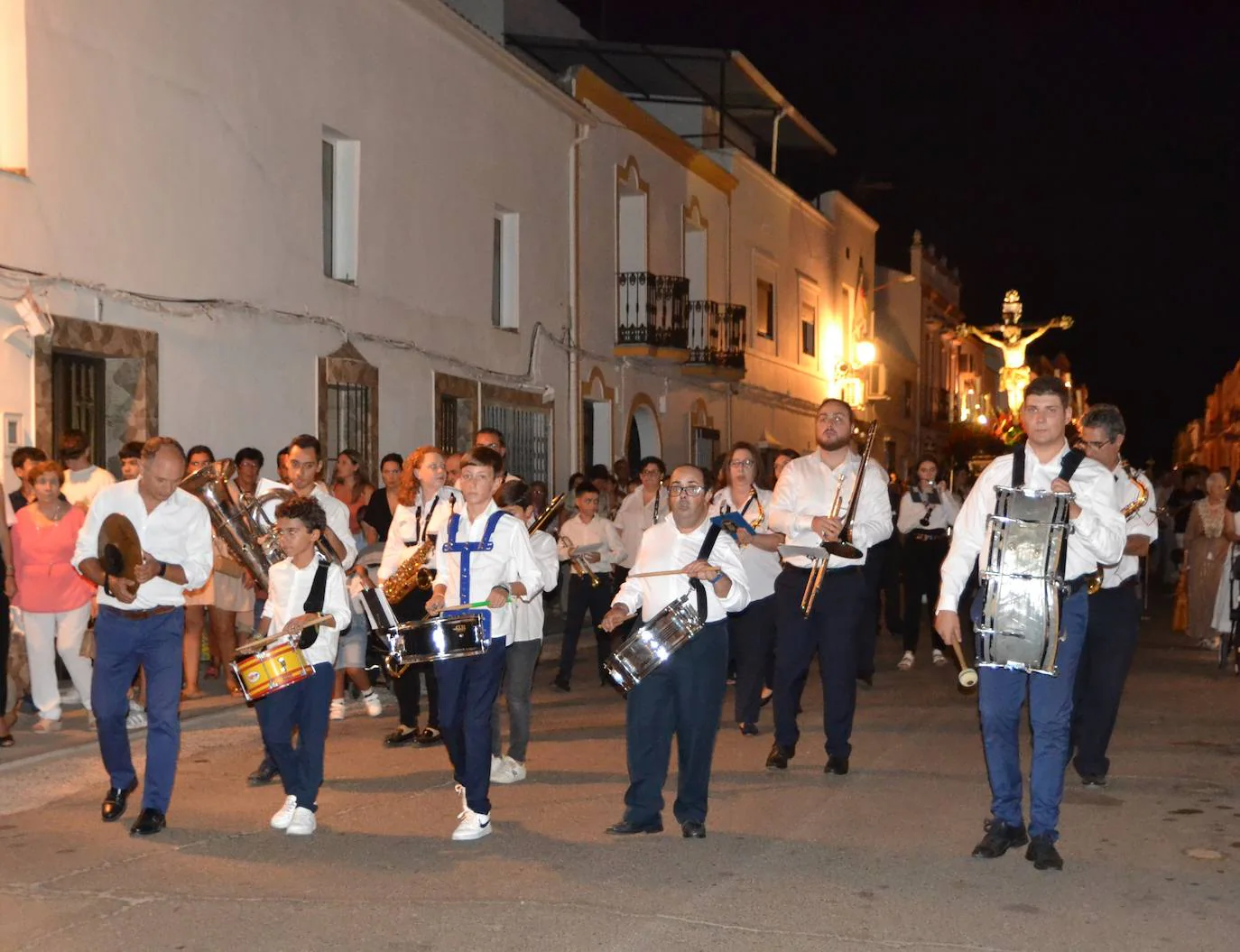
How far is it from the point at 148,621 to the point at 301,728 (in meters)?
0.91

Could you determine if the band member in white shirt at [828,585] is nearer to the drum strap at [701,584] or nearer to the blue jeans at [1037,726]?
the drum strap at [701,584]

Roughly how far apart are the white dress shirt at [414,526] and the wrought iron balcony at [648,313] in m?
15.7

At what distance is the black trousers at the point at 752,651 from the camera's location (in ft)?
35.3

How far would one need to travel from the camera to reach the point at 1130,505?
349 inches

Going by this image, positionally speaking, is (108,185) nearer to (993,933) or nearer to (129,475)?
(129,475)

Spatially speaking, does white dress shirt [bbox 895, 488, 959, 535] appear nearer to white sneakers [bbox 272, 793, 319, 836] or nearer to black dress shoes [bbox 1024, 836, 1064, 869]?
black dress shoes [bbox 1024, 836, 1064, 869]

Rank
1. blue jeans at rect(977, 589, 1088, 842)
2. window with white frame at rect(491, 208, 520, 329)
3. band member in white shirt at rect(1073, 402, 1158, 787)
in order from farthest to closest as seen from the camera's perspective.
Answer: window with white frame at rect(491, 208, 520, 329)
band member in white shirt at rect(1073, 402, 1158, 787)
blue jeans at rect(977, 589, 1088, 842)

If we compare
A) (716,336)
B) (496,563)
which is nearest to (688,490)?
(496,563)

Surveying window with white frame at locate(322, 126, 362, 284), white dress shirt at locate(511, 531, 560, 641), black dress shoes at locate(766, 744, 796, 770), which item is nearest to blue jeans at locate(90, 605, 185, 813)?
white dress shirt at locate(511, 531, 560, 641)

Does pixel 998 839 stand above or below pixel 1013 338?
below

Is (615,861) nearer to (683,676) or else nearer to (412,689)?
(683,676)

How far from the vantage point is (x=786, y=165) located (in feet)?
132

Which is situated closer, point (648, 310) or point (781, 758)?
point (781, 758)

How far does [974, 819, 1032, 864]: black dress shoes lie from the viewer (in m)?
7.07
